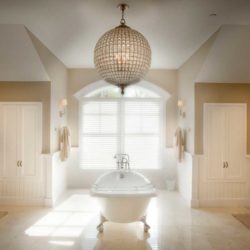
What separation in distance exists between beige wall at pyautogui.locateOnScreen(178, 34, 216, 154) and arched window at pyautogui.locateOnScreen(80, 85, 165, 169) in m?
0.77

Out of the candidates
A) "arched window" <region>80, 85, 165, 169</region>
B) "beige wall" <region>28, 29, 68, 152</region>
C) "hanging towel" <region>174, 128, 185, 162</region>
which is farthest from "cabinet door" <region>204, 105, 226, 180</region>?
"beige wall" <region>28, 29, 68, 152</region>

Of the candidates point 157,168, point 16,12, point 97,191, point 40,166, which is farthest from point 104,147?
point 16,12

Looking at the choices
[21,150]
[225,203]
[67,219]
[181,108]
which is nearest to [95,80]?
[181,108]

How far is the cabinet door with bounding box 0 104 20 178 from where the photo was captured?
521 centimetres

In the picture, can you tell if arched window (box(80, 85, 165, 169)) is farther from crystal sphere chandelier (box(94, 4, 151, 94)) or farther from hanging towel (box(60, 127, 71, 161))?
crystal sphere chandelier (box(94, 4, 151, 94))

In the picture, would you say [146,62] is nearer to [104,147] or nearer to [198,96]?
[198,96]

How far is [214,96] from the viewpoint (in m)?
5.21

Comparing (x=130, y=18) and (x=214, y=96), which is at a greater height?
(x=130, y=18)

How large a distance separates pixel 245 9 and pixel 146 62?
62.0 inches

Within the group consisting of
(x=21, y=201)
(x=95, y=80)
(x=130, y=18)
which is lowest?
(x=21, y=201)

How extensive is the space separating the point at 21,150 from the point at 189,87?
359 cm

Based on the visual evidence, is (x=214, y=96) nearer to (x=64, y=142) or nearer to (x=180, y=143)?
(x=180, y=143)

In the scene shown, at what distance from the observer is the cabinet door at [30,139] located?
17.0 ft

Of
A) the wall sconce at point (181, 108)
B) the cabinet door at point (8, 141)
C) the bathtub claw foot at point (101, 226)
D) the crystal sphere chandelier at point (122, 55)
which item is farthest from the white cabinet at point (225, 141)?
the cabinet door at point (8, 141)
